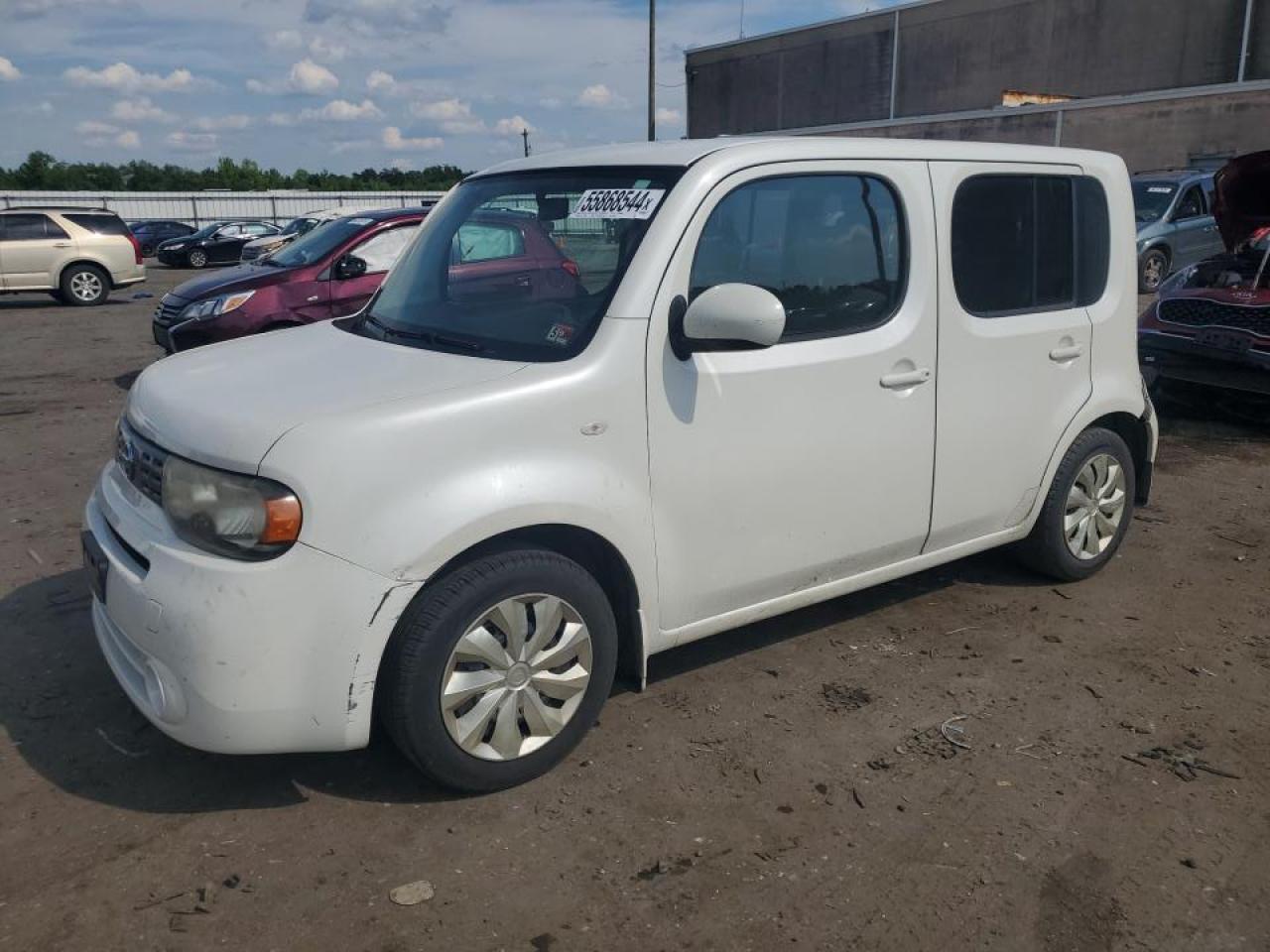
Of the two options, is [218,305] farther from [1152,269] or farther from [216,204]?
[216,204]

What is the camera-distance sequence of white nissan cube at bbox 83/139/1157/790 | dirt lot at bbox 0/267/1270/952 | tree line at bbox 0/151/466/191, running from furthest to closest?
tree line at bbox 0/151/466/191
white nissan cube at bbox 83/139/1157/790
dirt lot at bbox 0/267/1270/952

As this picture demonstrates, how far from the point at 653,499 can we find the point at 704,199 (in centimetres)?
97

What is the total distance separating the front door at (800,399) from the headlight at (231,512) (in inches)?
44.1

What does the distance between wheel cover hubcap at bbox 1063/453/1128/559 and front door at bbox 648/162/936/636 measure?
1.05 metres

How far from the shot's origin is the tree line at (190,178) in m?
67.6

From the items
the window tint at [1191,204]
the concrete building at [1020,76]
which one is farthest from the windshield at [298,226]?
the window tint at [1191,204]

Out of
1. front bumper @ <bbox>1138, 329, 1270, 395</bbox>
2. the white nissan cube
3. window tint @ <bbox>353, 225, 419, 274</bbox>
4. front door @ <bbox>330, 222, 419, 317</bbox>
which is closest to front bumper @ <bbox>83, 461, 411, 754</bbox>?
the white nissan cube

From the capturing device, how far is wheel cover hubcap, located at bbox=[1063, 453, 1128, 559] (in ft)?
15.5

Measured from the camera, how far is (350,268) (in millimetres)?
9031

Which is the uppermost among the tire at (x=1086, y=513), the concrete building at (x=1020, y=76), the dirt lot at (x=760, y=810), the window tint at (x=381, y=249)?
the concrete building at (x=1020, y=76)

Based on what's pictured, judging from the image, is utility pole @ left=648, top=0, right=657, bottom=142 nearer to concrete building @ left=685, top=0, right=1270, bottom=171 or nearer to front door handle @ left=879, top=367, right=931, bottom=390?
concrete building @ left=685, top=0, right=1270, bottom=171

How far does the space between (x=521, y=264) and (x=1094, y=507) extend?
114 inches

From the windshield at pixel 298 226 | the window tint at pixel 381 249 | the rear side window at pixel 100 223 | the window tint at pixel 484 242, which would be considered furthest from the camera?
the windshield at pixel 298 226

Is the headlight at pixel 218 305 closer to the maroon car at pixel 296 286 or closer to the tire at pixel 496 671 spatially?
the maroon car at pixel 296 286
